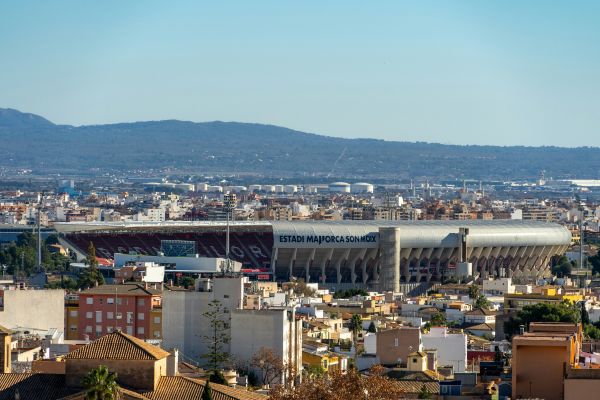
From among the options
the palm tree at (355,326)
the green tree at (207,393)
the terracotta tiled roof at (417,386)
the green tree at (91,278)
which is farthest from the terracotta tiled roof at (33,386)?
the green tree at (91,278)

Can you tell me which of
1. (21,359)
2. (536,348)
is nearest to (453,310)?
(21,359)

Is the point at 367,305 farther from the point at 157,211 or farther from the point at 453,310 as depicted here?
the point at 157,211

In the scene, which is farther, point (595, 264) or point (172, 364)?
point (595, 264)

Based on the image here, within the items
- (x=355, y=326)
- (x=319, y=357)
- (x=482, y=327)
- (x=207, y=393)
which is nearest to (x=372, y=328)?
(x=355, y=326)

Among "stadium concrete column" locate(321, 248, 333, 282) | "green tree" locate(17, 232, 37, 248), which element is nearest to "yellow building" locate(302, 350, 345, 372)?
"stadium concrete column" locate(321, 248, 333, 282)

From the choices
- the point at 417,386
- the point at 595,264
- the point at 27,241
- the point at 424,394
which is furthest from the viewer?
the point at 27,241

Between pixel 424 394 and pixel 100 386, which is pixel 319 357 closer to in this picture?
pixel 424 394
